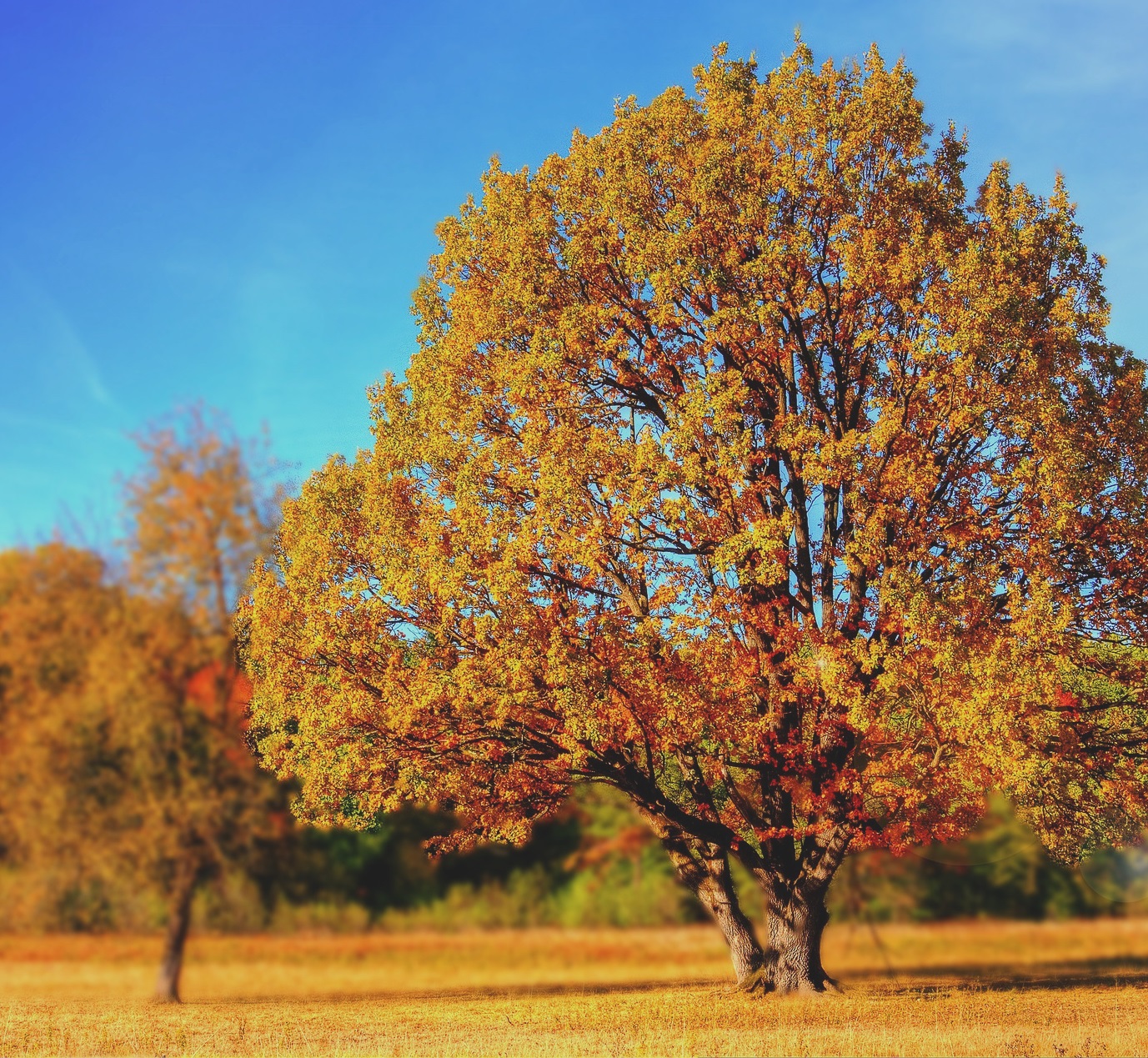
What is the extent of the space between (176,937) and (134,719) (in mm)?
2869

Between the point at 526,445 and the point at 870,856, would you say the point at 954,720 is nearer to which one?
the point at 526,445

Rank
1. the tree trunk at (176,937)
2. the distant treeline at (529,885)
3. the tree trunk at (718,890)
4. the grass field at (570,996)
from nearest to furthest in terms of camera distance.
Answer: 1. the tree trunk at (176,937)
2. the grass field at (570,996)
3. the distant treeline at (529,885)
4. the tree trunk at (718,890)

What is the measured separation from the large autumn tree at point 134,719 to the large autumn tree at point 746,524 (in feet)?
6.79

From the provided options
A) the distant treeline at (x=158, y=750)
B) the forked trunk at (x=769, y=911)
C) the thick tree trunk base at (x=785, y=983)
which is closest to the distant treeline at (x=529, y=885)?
the distant treeline at (x=158, y=750)

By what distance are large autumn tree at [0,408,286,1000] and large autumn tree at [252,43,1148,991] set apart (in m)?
2.07

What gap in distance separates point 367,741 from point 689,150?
12.6 metres

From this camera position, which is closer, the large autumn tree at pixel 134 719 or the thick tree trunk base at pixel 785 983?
the large autumn tree at pixel 134 719

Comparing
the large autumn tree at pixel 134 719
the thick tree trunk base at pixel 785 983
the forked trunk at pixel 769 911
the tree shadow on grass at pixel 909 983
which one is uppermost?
the large autumn tree at pixel 134 719

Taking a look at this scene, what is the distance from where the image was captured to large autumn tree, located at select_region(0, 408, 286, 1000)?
14297 millimetres

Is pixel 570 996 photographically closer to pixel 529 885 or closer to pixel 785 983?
pixel 529 885

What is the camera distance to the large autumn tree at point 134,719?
14.3 metres

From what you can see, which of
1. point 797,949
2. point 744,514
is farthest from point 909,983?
point 744,514

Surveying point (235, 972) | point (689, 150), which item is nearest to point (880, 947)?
point (235, 972)

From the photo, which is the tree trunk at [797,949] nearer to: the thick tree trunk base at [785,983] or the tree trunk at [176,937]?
the thick tree trunk base at [785,983]
